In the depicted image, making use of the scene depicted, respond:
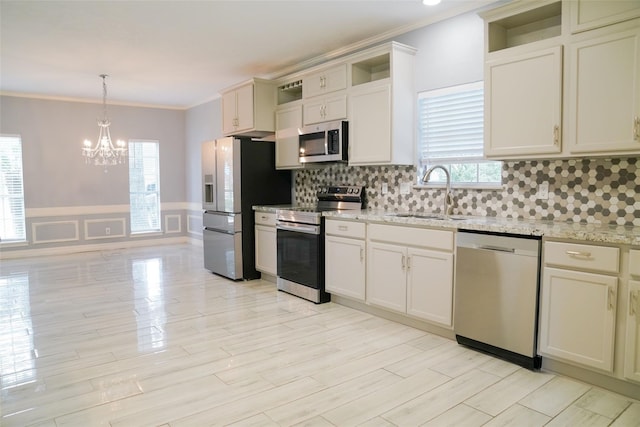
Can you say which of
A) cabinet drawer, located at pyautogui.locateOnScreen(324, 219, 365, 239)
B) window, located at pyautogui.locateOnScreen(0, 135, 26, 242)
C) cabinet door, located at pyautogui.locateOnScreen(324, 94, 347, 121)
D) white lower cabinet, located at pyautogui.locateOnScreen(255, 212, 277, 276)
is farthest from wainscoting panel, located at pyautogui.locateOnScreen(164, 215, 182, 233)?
cabinet drawer, located at pyautogui.locateOnScreen(324, 219, 365, 239)

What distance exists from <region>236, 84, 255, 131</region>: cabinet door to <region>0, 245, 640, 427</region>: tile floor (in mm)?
2283

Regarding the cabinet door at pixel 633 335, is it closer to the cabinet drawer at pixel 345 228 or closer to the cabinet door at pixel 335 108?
the cabinet drawer at pixel 345 228

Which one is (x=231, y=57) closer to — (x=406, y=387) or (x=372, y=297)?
(x=372, y=297)

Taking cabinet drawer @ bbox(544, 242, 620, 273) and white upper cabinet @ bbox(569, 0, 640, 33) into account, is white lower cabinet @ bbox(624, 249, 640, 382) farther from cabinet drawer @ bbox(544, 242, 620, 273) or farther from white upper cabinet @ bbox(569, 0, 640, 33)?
white upper cabinet @ bbox(569, 0, 640, 33)

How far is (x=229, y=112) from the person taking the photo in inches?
231

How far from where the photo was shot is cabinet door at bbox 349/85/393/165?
397 centimetres

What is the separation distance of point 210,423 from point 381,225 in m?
2.10

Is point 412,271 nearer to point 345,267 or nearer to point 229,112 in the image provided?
point 345,267

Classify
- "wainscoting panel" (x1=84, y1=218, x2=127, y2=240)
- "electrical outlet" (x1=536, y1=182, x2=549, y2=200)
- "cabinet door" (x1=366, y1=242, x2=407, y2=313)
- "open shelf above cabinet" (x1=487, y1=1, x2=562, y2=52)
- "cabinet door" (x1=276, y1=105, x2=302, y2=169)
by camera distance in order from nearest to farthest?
"open shelf above cabinet" (x1=487, y1=1, x2=562, y2=52)
"electrical outlet" (x1=536, y1=182, x2=549, y2=200)
"cabinet door" (x1=366, y1=242, x2=407, y2=313)
"cabinet door" (x1=276, y1=105, x2=302, y2=169)
"wainscoting panel" (x1=84, y1=218, x2=127, y2=240)

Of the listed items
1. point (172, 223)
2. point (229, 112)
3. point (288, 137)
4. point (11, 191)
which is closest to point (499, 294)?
point (288, 137)

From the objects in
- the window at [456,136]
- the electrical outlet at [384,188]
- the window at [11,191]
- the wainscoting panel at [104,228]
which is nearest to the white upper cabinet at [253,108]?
the electrical outlet at [384,188]

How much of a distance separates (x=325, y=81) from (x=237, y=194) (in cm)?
174

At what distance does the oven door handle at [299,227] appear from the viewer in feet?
14.2

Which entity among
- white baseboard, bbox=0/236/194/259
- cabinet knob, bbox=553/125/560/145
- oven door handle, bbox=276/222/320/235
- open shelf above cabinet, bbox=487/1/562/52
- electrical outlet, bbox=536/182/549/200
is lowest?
white baseboard, bbox=0/236/194/259
